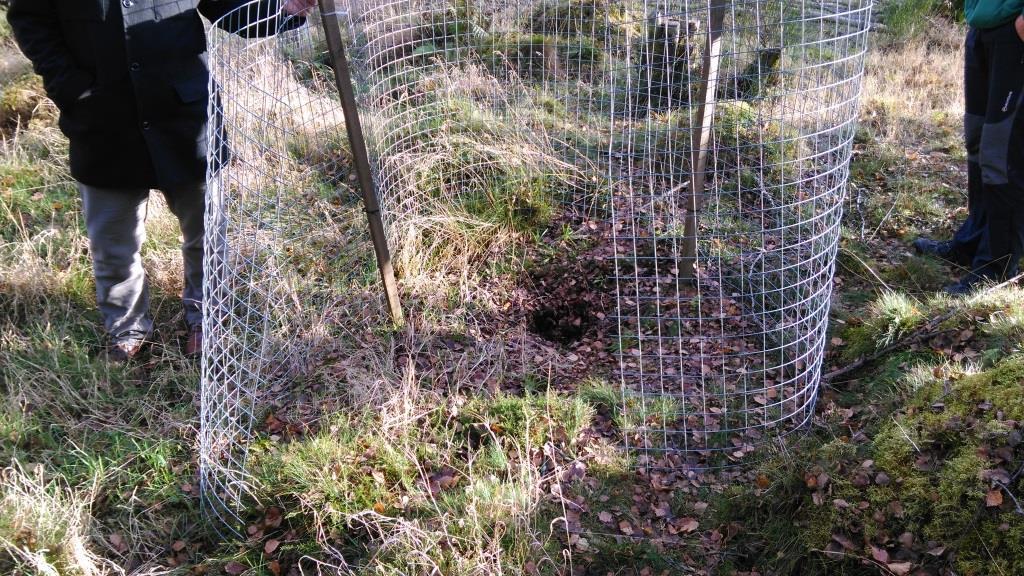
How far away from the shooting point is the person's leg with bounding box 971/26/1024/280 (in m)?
3.23

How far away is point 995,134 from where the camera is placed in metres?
3.33

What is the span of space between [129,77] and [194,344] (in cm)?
133

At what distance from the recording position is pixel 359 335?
353 centimetres

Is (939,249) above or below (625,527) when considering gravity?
above

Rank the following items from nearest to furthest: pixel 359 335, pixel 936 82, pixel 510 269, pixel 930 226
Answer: pixel 359 335, pixel 510 269, pixel 930 226, pixel 936 82

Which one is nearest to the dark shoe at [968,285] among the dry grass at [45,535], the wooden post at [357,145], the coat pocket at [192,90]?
the wooden post at [357,145]

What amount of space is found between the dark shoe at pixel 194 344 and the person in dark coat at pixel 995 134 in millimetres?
4001

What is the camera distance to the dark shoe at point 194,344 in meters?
3.50

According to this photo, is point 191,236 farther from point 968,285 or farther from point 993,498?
point 968,285

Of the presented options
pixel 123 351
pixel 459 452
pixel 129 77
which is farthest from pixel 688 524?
pixel 129 77

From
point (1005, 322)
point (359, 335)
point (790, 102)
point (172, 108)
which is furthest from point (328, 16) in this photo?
point (790, 102)

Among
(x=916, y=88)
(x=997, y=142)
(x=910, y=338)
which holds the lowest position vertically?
(x=910, y=338)

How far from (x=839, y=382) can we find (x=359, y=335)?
2399 millimetres

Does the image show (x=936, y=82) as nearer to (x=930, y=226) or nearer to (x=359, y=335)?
(x=930, y=226)
